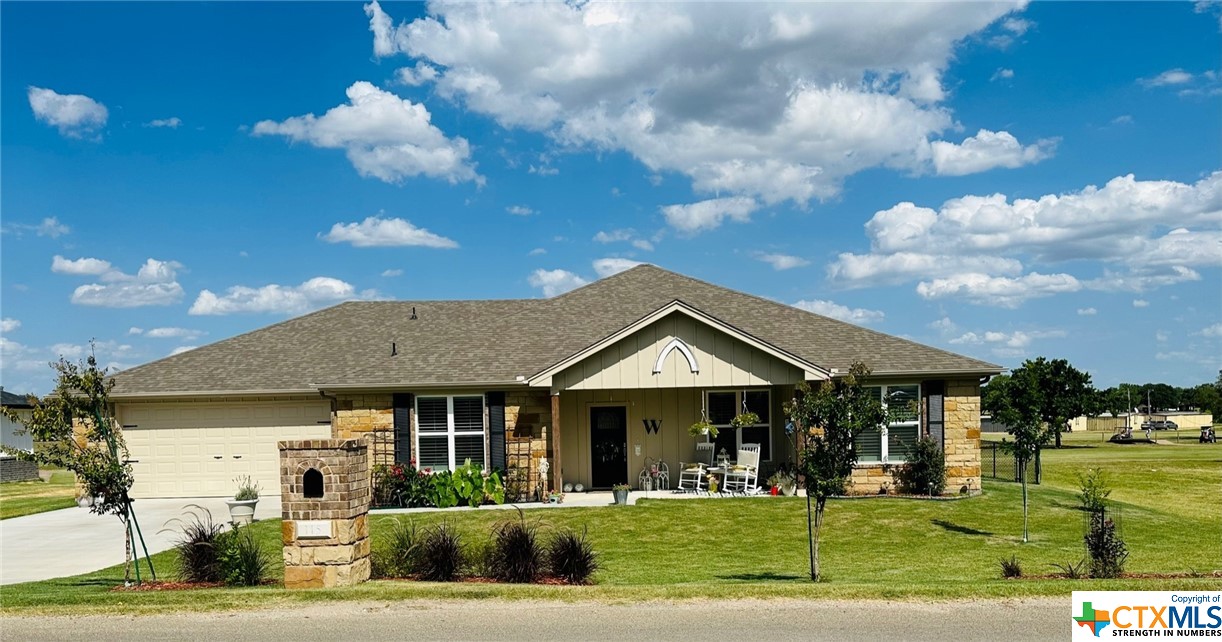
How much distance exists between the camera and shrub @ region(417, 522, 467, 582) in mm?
11273

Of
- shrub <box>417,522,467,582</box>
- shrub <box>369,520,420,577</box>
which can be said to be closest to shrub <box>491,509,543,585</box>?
shrub <box>417,522,467,582</box>

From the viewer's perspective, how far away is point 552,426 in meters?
20.0

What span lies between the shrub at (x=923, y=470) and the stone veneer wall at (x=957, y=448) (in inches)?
9.7

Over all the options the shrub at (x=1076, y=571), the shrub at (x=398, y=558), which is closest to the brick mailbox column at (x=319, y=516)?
the shrub at (x=398, y=558)

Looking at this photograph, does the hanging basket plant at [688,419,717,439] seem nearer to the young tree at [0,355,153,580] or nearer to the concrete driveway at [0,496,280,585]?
the concrete driveway at [0,496,280,585]

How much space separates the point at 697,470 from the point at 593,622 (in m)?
12.0

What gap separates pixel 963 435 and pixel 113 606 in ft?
57.7

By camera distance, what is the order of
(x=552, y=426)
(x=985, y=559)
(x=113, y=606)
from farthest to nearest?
(x=552, y=426) < (x=985, y=559) < (x=113, y=606)

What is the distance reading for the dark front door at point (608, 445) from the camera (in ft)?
72.1

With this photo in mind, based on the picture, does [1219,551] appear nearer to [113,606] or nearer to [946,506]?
[946,506]

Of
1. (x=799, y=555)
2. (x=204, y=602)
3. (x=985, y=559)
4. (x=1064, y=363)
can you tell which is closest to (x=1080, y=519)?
(x=985, y=559)

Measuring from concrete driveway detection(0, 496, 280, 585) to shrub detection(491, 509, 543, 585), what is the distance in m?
6.97

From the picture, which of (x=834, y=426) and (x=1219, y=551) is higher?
(x=834, y=426)

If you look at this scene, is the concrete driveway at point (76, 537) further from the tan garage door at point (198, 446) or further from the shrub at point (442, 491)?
the shrub at point (442, 491)
